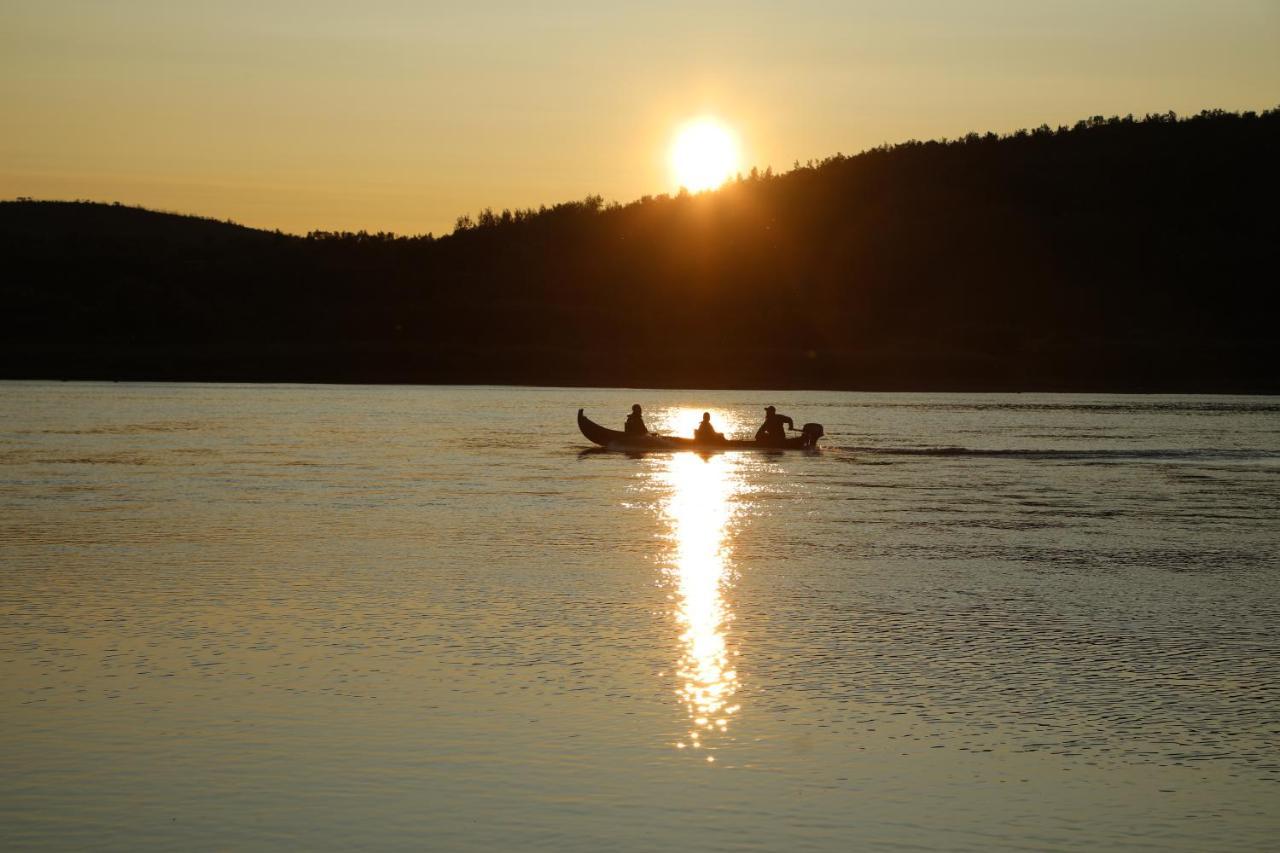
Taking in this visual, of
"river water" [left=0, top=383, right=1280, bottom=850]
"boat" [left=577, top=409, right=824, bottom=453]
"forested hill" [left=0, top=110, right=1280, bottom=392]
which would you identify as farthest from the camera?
"forested hill" [left=0, top=110, right=1280, bottom=392]

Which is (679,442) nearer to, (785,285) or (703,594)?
(703,594)

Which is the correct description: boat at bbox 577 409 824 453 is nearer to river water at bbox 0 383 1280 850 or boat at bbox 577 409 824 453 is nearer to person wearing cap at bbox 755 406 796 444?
person wearing cap at bbox 755 406 796 444

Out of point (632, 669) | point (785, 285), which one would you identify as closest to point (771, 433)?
point (632, 669)

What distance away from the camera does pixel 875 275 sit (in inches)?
5822

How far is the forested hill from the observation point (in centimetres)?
11762

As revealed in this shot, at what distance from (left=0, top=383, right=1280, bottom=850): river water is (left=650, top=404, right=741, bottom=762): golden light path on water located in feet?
0.22

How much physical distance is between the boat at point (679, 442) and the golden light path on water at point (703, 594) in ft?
19.5

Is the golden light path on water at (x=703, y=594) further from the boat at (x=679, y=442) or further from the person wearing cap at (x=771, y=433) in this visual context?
the person wearing cap at (x=771, y=433)

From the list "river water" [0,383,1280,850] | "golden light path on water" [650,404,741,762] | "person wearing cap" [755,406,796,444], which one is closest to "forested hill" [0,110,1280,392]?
"person wearing cap" [755,406,796,444]

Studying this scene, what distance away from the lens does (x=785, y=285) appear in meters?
146

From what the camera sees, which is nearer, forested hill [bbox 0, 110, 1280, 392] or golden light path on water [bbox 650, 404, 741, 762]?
golden light path on water [bbox 650, 404, 741, 762]

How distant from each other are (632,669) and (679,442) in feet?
100

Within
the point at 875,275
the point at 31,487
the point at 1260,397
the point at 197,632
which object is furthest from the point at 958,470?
the point at 875,275

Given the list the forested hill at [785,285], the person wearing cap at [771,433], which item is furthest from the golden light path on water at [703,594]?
the forested hill at [785,285]
